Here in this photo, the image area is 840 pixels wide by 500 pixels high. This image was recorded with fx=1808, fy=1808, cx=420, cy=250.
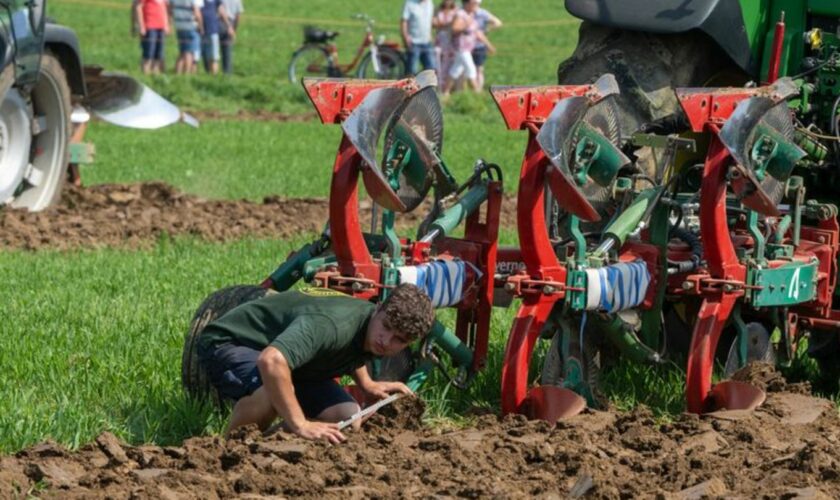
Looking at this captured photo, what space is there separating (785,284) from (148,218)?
6203 mm

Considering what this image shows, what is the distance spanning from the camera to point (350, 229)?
21.8 ft

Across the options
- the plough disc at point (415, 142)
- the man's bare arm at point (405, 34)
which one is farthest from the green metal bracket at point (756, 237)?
the man's bare arm at point (405, 34)

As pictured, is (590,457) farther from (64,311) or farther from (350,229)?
(64,311)

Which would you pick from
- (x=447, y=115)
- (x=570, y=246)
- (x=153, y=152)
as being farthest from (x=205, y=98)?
(x=570, y=246)

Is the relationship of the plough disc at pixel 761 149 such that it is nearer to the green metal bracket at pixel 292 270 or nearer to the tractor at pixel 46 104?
the green metal bracket at pixel 292 270

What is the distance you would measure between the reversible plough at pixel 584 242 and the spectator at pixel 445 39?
19288 mm

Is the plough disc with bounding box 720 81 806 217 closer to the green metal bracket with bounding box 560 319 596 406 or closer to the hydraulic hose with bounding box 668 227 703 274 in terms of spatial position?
the hydraulic hose with bounding box 668 227 703 274

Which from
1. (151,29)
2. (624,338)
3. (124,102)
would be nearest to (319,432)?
(624,338)

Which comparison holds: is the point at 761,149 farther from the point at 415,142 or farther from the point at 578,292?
the point at 415,142

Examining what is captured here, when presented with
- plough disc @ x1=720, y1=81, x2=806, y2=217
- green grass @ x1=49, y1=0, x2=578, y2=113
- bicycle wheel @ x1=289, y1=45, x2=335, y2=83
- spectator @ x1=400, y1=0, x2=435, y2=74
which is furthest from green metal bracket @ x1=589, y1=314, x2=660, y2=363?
bicycle wheel @ x1=289, y1=45, x2=335, y2=83

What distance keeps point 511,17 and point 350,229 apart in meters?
40.3

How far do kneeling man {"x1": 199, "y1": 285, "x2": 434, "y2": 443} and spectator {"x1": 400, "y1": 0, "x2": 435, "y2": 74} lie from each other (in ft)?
64.5

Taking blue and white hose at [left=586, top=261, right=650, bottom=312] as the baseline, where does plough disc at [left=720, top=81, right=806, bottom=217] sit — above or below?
above

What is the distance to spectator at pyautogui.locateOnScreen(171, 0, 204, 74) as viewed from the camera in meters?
26.3
